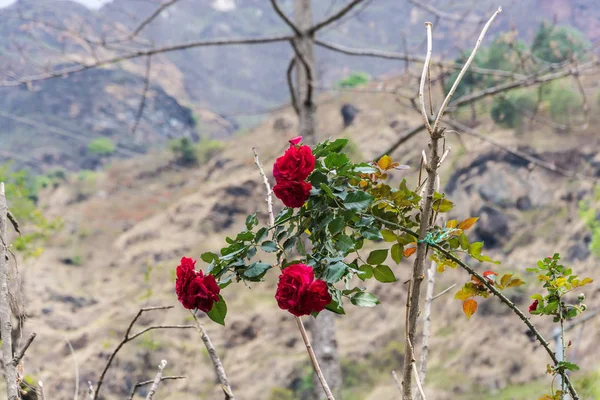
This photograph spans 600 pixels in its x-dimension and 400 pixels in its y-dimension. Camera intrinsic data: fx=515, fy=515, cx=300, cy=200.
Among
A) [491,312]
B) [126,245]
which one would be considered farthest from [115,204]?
[491,312]

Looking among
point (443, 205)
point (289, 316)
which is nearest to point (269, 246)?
point (443, 205)

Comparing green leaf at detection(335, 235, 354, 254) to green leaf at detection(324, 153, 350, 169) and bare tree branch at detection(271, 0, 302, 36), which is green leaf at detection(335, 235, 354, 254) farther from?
bare tree branch at detection(271, 0, 302, 36)

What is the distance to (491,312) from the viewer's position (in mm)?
6910

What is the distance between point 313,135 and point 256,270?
78.3 inches

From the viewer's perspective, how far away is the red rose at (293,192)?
648 millimetres

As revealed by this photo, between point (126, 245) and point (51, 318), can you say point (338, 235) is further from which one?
point (126, 245)

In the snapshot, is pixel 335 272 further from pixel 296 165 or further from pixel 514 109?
pixel 514 109

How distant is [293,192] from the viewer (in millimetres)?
653

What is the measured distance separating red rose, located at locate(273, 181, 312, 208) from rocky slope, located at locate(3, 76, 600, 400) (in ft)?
13.5

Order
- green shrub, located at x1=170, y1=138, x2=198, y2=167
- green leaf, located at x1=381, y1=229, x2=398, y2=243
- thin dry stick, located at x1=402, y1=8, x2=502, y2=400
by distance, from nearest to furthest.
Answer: thin dry stick, located at x1=402, y1=8, x2=502, y2=400 < green leaf, located at x1=381, y1=229, x2=398, y2=243 < green shrub, located at x1=170, y1=138, x2=198, y2=167

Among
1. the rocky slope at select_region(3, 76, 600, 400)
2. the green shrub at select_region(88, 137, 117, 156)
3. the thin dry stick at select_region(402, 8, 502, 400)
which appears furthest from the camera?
the green shrub at select_region(88, 137, 117, 156)

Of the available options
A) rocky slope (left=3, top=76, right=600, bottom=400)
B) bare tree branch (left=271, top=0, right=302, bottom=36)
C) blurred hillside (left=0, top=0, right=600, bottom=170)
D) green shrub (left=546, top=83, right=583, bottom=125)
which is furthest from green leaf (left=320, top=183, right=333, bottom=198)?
blurred hillside (left=0, top=0, right=600, bottom=170)

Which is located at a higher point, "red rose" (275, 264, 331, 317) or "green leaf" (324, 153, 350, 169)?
"green leaf" (324, 153, 350, 169)

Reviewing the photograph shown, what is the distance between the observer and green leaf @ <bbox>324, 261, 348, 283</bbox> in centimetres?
61
